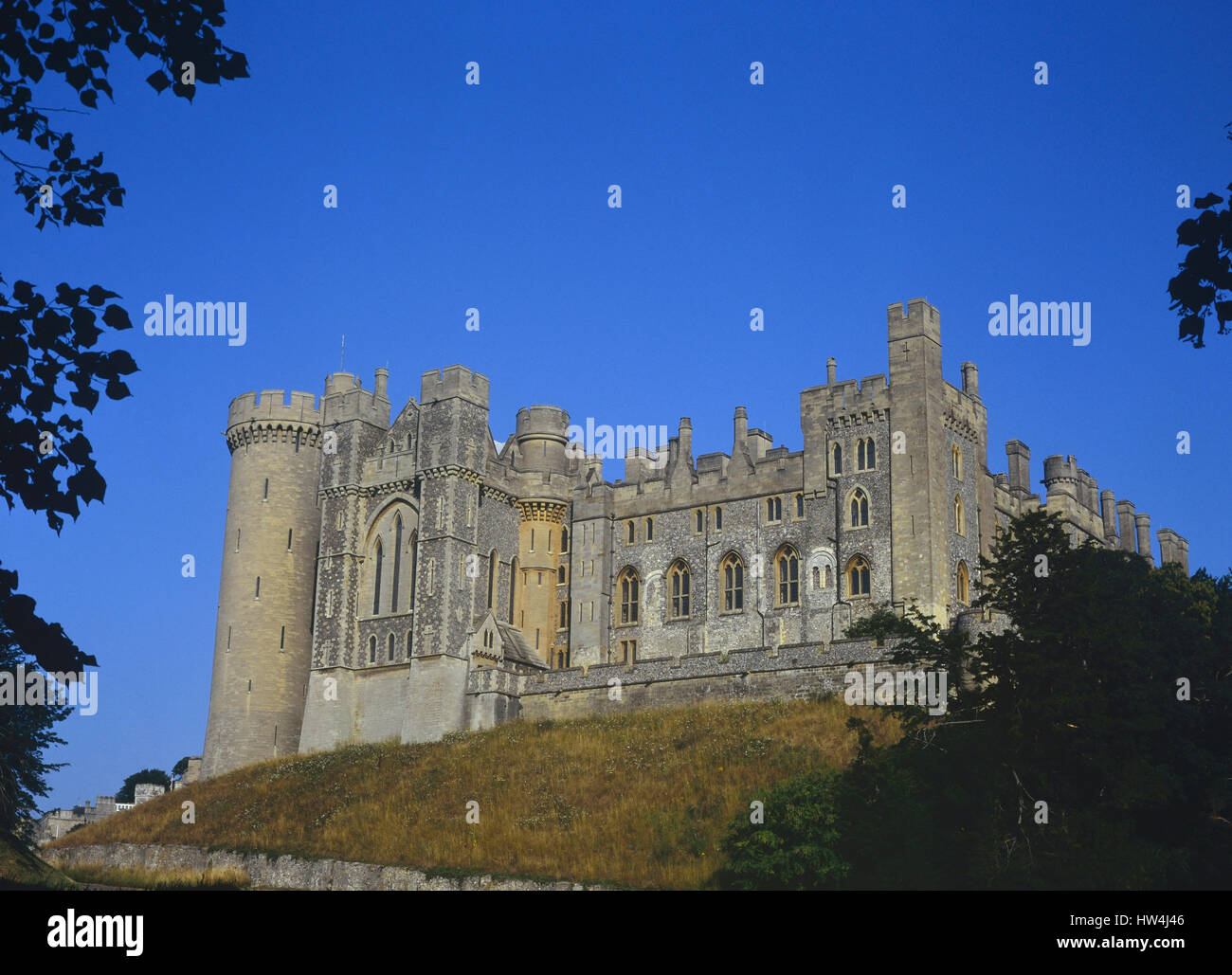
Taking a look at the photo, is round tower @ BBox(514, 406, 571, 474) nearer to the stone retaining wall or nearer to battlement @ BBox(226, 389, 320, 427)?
battlement @ BBox(226, 389, 320, 427)

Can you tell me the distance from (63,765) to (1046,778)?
3576cm

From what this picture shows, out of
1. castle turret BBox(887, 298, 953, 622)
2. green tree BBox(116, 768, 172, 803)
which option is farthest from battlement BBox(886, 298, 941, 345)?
green tree BBox(116, 768, 172, 803)

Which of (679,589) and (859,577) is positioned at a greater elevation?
(679,589)

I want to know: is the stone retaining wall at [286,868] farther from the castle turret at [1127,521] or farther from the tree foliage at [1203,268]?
the castle turret at [1127,521]

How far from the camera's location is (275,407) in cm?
6241

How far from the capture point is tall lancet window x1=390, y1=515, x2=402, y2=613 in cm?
5891

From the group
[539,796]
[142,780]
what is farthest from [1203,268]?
[142,780]

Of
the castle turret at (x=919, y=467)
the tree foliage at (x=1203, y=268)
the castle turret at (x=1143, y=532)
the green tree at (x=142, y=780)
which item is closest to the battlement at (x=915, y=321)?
the castle turret at (x=919, y=467)

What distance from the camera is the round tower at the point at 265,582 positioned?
58.6 metres

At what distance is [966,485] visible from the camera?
55531mm

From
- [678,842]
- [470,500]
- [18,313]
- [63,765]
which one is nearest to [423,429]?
[470,500]

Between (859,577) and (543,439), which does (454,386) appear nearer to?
(543,439)

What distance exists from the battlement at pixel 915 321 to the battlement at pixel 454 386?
17619 mm

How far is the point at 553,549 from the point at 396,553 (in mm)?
7199
